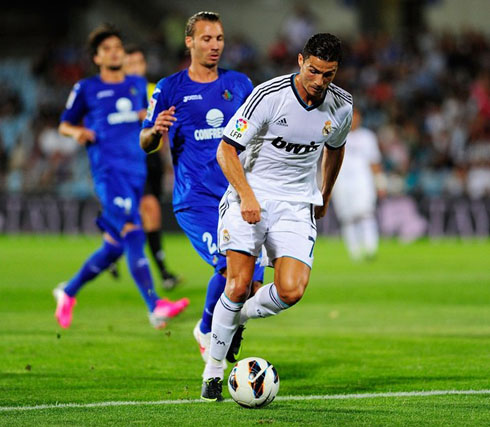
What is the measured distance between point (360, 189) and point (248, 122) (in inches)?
476

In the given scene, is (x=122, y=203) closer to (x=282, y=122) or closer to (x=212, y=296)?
(x=212, y=296)

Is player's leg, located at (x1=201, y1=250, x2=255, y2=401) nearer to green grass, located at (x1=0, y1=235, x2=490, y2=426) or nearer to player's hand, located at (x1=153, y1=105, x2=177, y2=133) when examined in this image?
green grass, located at (x1=0, y1=235, x2=490, y2=426)

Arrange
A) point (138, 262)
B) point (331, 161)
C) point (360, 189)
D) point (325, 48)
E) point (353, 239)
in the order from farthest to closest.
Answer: point (353, 239) < point (360, 189) < point (138, 262) < point (331, 161) < point (325, 48)

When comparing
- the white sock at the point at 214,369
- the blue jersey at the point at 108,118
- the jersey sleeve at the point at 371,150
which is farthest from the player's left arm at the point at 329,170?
A: the jersey sleeve at the point at 371,150

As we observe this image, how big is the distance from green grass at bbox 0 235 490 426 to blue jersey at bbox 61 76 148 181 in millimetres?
1523

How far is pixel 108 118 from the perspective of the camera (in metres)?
Answer: 9.75

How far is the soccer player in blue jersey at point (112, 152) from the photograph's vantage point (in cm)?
961

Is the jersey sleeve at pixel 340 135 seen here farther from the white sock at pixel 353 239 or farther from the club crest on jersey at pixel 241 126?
the white sock at pixel 353 239

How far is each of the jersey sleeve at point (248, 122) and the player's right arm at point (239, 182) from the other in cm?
6

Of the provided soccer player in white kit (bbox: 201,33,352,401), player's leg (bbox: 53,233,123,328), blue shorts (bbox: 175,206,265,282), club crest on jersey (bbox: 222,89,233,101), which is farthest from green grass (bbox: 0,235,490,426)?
club crest on jersey (bbox: 222,89,233,101)

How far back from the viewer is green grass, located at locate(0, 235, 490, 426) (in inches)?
221

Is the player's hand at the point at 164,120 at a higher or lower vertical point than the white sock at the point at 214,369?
higher

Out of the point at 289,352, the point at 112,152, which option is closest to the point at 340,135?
the point at 289,352

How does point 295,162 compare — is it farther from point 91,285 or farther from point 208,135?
point 91,285
